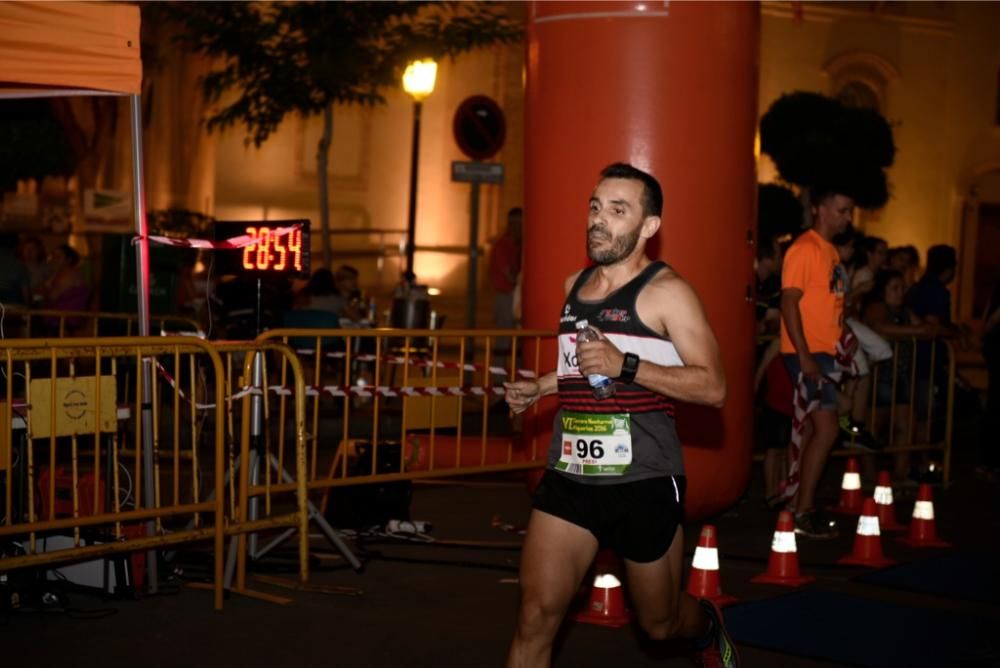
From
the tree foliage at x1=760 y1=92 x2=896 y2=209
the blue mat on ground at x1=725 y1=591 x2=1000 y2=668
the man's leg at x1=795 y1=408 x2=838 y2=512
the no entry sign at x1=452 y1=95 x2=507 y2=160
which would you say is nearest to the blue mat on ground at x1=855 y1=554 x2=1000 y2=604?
the blue mat on ground at x1=725 y1=591 x2=1000 y2=668

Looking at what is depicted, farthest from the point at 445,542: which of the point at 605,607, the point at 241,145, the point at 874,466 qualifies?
the point at 241,145

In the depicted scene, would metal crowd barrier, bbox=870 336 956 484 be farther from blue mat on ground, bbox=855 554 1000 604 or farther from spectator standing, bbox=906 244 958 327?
blue mat on ground, bbox=855 554 1000 604

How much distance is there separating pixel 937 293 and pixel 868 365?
2591mm

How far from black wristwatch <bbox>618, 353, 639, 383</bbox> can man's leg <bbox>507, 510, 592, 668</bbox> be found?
56cm

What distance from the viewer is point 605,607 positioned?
24.9 feet

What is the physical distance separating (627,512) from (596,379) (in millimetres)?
482

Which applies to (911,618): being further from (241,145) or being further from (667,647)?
(241,145)

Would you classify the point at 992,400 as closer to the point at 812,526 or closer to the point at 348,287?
the point at 812,526

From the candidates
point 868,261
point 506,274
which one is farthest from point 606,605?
point 506,274

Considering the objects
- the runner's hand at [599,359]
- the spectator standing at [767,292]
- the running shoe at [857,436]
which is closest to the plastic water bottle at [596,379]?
the runner's hand at [599,359]

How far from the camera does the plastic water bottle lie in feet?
17.9

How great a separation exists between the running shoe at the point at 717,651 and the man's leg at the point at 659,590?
0.25 m

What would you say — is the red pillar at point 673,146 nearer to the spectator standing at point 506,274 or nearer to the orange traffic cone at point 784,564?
the orange traffic cone at point 784,564

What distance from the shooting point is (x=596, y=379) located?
18.1 ft
